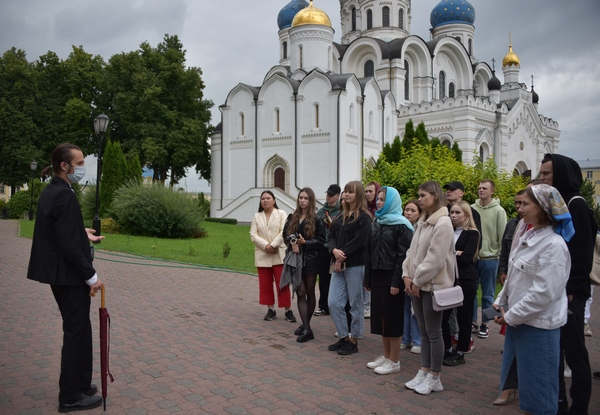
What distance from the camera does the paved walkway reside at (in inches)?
166

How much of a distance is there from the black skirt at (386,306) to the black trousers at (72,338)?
2.81m

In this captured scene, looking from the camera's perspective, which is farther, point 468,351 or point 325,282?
point 325,282

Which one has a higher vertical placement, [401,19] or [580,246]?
[401,19]

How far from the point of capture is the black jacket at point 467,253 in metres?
5.65

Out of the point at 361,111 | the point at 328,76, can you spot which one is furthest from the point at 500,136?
the point at 328,76

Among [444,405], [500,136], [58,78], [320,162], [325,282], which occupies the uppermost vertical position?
[58,78]

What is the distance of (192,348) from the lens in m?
5.77

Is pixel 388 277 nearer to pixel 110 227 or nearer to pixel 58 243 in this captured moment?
pixel 58 243

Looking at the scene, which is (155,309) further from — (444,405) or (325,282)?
(444,405)

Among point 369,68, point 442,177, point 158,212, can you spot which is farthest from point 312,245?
point 369,68

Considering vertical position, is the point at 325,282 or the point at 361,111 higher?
the point at 361,111

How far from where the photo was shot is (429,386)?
450 centimetres

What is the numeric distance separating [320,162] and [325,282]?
76.3 ft

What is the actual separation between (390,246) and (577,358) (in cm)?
191
